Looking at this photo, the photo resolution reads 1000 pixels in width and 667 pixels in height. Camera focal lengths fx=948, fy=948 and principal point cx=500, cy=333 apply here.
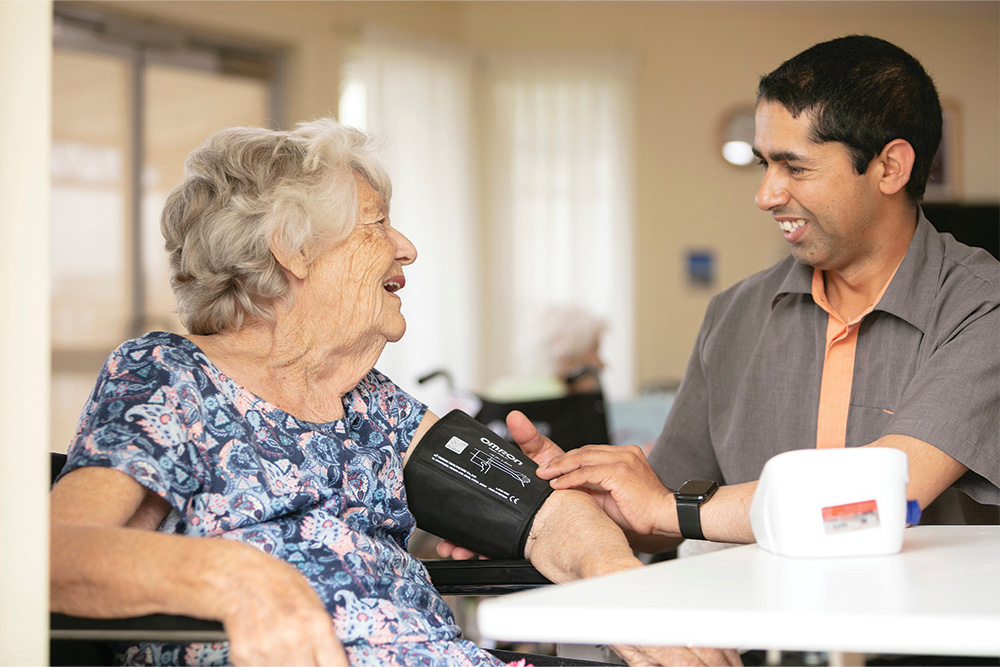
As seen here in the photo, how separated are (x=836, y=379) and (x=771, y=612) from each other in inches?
41.8

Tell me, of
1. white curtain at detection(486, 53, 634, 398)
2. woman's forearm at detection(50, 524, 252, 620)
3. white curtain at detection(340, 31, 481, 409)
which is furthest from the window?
woman's forearm at detection(50, 524, 252, 620)

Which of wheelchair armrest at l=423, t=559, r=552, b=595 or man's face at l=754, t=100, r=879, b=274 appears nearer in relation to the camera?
wheelchair armrest at l=423, t=559, r=552, b=595

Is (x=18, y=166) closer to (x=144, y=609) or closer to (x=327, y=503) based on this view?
(x=144, y=609)

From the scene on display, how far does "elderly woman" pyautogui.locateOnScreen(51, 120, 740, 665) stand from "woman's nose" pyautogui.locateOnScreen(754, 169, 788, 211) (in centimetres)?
61

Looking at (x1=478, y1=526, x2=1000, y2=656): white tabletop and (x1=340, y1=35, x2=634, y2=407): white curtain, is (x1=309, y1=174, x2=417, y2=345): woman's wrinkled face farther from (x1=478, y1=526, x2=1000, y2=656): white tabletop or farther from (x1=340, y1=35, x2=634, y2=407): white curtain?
(x1=340, y1=35, x2=634, y2=407): white curtain

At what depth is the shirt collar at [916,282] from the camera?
1.67 meters

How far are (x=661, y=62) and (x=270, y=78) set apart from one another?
2.39 metres

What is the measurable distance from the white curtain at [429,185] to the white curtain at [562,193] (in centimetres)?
22

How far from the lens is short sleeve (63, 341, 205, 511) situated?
3.80ft

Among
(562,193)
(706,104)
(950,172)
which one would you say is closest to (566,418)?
(562,193)

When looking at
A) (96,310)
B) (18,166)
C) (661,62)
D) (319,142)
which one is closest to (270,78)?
(96,310)

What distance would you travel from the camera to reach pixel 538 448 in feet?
5.90

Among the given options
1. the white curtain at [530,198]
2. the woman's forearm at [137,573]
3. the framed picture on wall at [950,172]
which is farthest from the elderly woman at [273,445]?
the framed picture on wall at [950,172]

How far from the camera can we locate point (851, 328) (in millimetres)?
Answer: 1767
